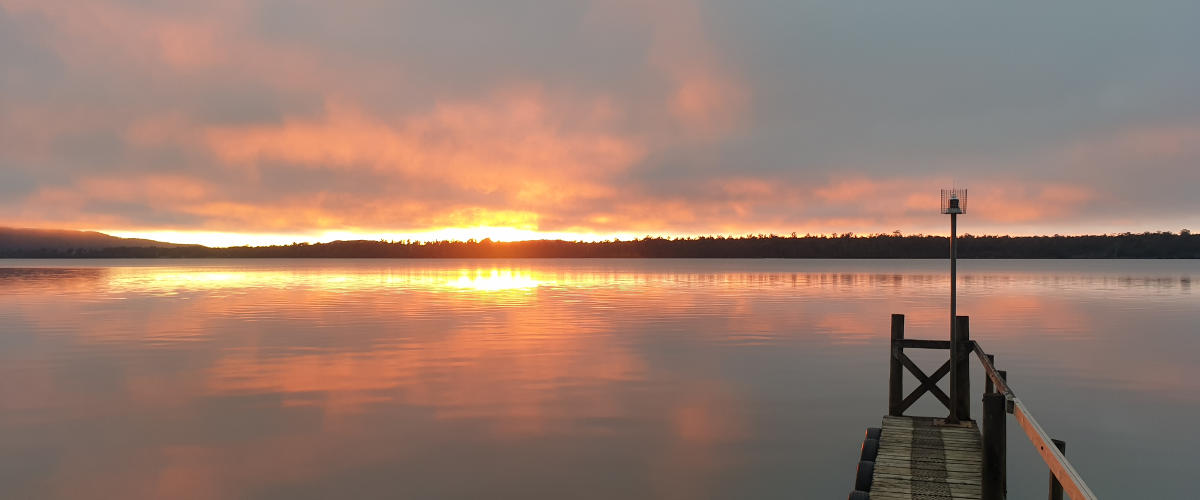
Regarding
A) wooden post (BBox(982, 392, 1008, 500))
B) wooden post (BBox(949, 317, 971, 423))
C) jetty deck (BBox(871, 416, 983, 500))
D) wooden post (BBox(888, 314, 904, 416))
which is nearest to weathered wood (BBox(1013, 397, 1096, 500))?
wooden post (BBox(982, 392, 1008, 500))

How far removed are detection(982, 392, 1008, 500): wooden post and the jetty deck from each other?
598mm

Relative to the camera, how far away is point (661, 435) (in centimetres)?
1753

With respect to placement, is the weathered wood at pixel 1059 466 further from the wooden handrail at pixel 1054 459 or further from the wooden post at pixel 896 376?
the wooden post at pixel 896 376

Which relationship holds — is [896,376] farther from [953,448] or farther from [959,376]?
[953,448]

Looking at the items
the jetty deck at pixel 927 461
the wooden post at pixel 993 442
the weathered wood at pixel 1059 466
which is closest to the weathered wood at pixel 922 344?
the jetty deck at pixel 927 461

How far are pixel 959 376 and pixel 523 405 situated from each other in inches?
432

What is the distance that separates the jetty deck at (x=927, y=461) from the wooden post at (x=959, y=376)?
0.40m

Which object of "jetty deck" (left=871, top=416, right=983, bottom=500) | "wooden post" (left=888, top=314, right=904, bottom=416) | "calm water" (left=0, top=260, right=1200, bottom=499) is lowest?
"calm water" (left=0, top=260, right=1200, bottom=499)

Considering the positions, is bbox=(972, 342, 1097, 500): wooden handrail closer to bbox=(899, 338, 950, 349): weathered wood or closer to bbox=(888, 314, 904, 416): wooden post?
bbox=(888, 314, 904, 416): wooden post

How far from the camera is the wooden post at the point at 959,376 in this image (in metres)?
15.7

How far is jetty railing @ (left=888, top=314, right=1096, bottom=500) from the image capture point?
26.0 ft

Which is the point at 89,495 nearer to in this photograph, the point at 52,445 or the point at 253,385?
the point at 52,445

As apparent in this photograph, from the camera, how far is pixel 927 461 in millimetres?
12875

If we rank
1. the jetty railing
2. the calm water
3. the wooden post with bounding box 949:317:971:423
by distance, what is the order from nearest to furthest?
the jetty railing, the calm water, the wooden post with bounding box 949:317:971:423
